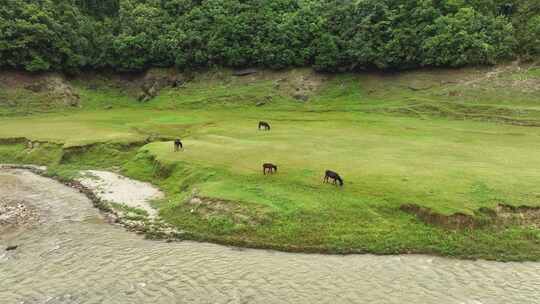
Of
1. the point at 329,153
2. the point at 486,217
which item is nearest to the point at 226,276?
the point at 486,217

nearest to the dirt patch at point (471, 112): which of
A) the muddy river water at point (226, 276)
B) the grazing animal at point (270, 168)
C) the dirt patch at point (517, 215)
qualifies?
the dirt patch at point (517, 215)

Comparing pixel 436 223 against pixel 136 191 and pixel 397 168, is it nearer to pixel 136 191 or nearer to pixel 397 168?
pixel 397 168

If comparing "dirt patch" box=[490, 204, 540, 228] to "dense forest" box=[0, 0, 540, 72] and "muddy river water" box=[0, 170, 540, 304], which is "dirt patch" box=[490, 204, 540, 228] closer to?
"muddy river water" box=[0, 170, 540, 304]

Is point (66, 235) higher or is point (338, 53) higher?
point (338, 53)

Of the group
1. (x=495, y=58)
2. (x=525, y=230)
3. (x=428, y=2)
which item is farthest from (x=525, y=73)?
(x=525, y=230)

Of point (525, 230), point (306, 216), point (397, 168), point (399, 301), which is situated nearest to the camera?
point (399, 301)
